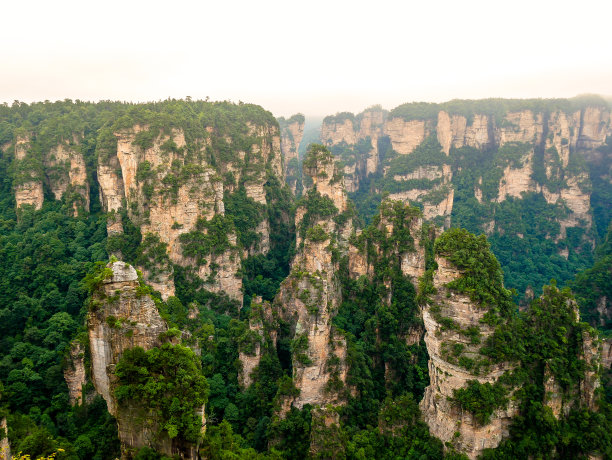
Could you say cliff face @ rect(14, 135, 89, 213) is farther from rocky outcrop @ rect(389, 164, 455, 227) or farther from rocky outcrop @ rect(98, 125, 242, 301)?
rocky outcrop @ rect(389, 164, 455, 227)

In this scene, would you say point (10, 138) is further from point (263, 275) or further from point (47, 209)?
point (263, 275)

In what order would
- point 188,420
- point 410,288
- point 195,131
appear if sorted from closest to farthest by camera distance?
point 188,420, point 410,288, point 195,131

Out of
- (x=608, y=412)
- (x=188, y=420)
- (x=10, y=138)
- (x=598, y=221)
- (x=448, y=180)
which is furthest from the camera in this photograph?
(x=448, y=180)

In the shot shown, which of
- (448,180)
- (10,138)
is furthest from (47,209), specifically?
(448,180)

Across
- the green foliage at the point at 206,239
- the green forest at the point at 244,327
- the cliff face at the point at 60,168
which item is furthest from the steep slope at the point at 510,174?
the cliff face at the point at 60,168

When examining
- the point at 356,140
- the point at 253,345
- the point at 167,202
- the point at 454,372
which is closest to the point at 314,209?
the point at 167,202


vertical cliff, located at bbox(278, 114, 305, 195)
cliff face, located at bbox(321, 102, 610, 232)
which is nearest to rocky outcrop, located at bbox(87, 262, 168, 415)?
cliff face, located at bbox(321, 102, 610, 232)
